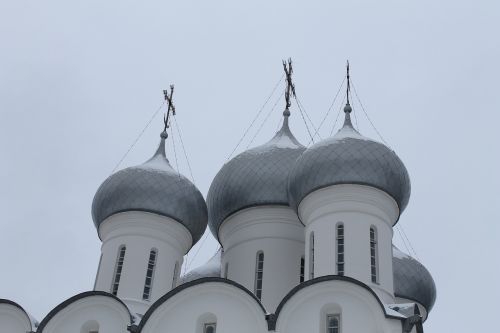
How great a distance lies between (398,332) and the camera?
36.4 feet

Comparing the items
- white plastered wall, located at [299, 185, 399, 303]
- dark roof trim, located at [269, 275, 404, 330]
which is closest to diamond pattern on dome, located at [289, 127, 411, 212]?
white plastered wall, located at [299, 185, 399, 303]

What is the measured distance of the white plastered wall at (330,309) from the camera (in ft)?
37.1

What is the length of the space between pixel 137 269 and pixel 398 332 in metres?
4.85

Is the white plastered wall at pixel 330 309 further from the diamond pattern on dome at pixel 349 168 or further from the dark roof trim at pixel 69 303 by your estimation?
the dark roof trim at pixel 69 303

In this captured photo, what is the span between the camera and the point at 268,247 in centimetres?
1454

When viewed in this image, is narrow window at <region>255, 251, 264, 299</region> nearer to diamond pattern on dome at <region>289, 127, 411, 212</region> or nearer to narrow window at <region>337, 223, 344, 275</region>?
diamond pattern on dome at <region>289, 127, 411, 212</region>

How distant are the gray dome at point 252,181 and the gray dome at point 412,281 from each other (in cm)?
286

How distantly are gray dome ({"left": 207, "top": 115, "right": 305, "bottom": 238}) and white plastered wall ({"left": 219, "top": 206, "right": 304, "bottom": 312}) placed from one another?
176 mm

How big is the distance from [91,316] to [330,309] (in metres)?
3.58

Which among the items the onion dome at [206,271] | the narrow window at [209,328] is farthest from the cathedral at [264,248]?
the onion dome at [206,271]

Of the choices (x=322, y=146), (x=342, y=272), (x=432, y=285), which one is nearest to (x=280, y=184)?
(x=322, y=146)

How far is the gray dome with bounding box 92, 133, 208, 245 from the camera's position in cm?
1465

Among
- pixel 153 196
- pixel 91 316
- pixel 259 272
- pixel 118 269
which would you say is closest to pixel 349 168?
pixel 259 272

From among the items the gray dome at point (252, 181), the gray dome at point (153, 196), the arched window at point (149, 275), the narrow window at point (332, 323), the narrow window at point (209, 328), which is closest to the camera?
the narrow window at point (332, 323)
